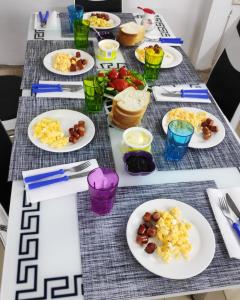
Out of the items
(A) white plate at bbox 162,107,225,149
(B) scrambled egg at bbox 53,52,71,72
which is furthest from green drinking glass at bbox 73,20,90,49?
(A) white plate at bbox 162,107,225,149

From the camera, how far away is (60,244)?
0.75 meters

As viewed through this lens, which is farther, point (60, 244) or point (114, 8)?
point (114, 8)

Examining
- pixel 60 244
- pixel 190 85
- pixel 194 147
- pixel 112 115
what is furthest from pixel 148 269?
pixel 190 85

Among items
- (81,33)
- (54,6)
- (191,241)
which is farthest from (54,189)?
(54,6)

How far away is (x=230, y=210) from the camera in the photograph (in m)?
0.85

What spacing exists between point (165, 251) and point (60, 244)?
26cm

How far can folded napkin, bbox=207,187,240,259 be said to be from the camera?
29.8 inches

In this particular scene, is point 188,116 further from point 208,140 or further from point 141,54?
point 141,54

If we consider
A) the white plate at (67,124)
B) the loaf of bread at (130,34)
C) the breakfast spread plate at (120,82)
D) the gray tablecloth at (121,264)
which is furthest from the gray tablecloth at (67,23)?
the gray tablecloth at (121,264)

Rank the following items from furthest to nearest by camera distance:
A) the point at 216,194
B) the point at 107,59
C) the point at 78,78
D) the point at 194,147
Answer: the point at 107,59 < the point at 78,78 < the point at 194,147 < the point at 216,194

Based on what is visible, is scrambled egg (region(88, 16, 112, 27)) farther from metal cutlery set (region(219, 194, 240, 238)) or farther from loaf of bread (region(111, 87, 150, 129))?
metal cutlery set (region(219, 194, 240, 238))

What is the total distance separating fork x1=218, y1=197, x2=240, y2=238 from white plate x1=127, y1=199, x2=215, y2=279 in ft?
0.24

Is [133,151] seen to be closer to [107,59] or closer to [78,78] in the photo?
[78,78]

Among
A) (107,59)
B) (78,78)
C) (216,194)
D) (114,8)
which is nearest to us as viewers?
(216,194)
